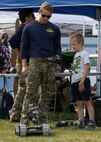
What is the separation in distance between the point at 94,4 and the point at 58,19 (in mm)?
6469

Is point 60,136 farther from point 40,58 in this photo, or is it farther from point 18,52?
point 18,52

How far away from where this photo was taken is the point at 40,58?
25.1ft

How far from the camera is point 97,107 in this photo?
8914 millimetres

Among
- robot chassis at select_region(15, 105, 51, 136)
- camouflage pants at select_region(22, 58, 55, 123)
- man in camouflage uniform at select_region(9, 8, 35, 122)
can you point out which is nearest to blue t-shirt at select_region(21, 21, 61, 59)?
camouflage pants at select_region(22, 58, 55, 123)

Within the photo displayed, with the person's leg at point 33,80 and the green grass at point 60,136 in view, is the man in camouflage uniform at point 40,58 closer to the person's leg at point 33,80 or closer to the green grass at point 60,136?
the person's leg at point 33,80

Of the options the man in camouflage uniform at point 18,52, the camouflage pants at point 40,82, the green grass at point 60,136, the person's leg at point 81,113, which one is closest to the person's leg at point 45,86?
the camouflage pants at point 40,82

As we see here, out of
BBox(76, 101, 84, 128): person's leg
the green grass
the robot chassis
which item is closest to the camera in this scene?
the green grass

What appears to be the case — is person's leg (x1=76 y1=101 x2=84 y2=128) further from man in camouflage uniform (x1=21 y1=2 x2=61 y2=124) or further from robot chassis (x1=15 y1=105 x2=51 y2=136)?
robot chassis (x1=15 y1=105 x2=51 y2=136)

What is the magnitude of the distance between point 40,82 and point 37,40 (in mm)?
637

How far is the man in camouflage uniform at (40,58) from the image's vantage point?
7637 millimetres

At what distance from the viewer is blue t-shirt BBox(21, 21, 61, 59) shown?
7.65 metres

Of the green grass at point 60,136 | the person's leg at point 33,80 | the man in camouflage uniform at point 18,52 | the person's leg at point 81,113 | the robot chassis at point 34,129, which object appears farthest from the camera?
the man in camouflage uniform at point 18,52

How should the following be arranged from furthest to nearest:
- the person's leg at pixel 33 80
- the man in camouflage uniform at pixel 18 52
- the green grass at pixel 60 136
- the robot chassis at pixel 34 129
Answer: the man in camouflage uniform at pixel 18 52 < the person's leg at pixel 33 80 < the robot chassis at pixel 34 129 < the green grass at pixel 60 136

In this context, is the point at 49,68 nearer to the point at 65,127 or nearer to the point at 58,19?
the point at 65,127
